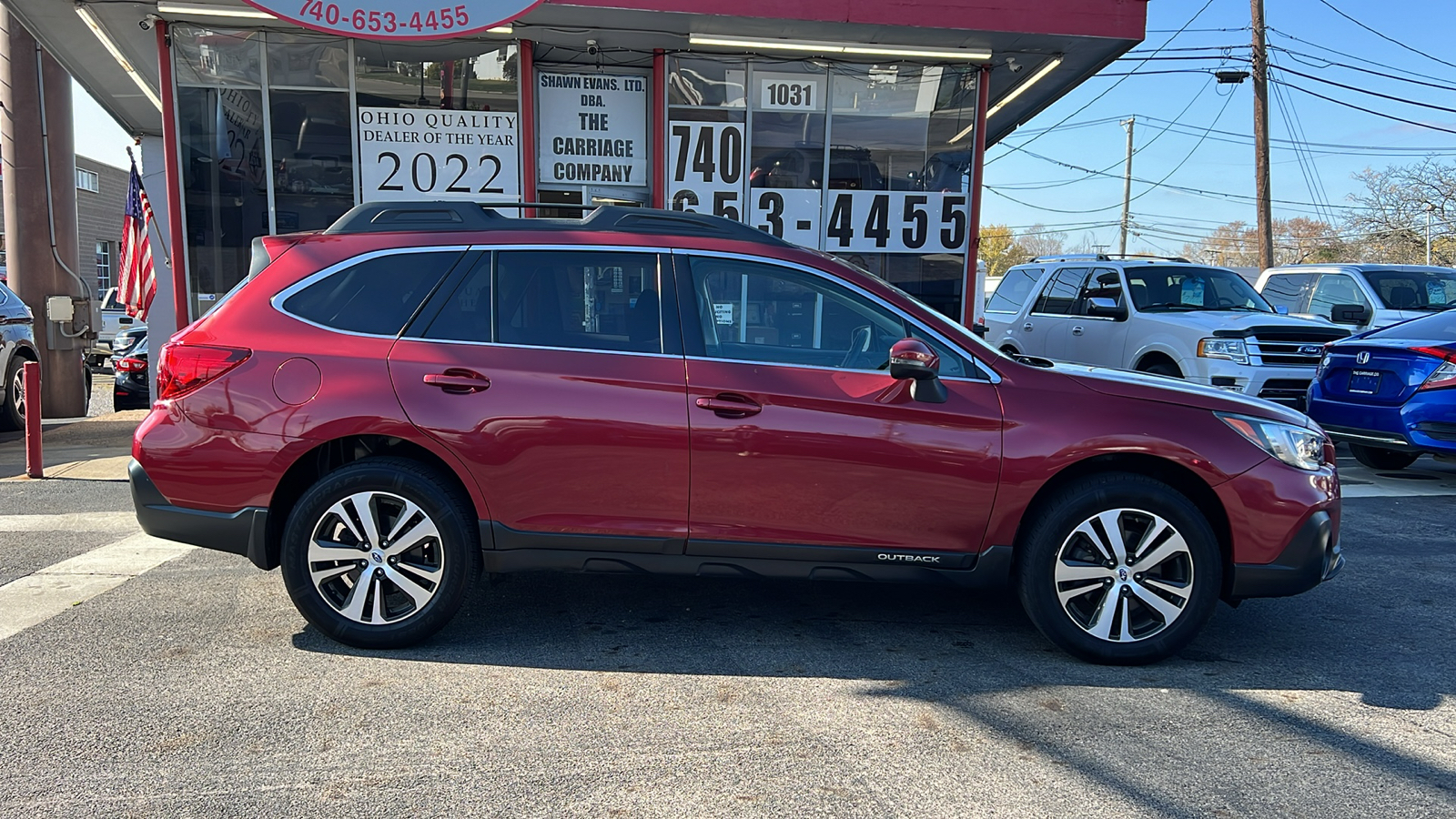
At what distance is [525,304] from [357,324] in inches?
28.7

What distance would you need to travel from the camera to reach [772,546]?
4.43 metres

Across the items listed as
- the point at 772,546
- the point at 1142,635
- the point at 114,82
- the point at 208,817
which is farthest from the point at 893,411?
the point at 114,82

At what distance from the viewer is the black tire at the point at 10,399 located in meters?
11.7

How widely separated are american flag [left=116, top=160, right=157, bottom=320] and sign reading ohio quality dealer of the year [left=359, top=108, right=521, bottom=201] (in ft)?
12.8

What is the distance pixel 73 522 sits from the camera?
271 inches

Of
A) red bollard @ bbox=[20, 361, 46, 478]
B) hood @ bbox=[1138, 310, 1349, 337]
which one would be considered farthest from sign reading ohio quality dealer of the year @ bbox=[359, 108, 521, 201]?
hood @ bbox=[1138, 310, 1349, 337]

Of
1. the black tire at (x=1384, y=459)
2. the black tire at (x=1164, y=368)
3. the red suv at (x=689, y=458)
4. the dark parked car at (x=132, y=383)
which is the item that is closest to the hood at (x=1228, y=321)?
the black tire at (x=1164, y=368)

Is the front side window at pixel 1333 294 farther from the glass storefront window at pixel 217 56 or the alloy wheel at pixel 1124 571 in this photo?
the glass storefront window at pixel 217 56

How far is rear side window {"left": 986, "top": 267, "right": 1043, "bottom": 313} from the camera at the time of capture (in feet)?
44.7

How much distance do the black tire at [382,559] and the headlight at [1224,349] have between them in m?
8.48

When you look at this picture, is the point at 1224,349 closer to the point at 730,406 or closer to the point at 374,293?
the point at 730,406

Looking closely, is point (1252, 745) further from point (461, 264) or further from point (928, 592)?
point (461, 264)

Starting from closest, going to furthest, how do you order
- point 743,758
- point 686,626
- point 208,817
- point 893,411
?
point 208,817 < point 743,758 < point 893,411 < point 686,626

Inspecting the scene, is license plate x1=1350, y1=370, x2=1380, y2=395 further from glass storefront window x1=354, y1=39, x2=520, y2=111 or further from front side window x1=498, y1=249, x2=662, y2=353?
glass storefront window x1=354, y1=39, x2=520, y2=111
